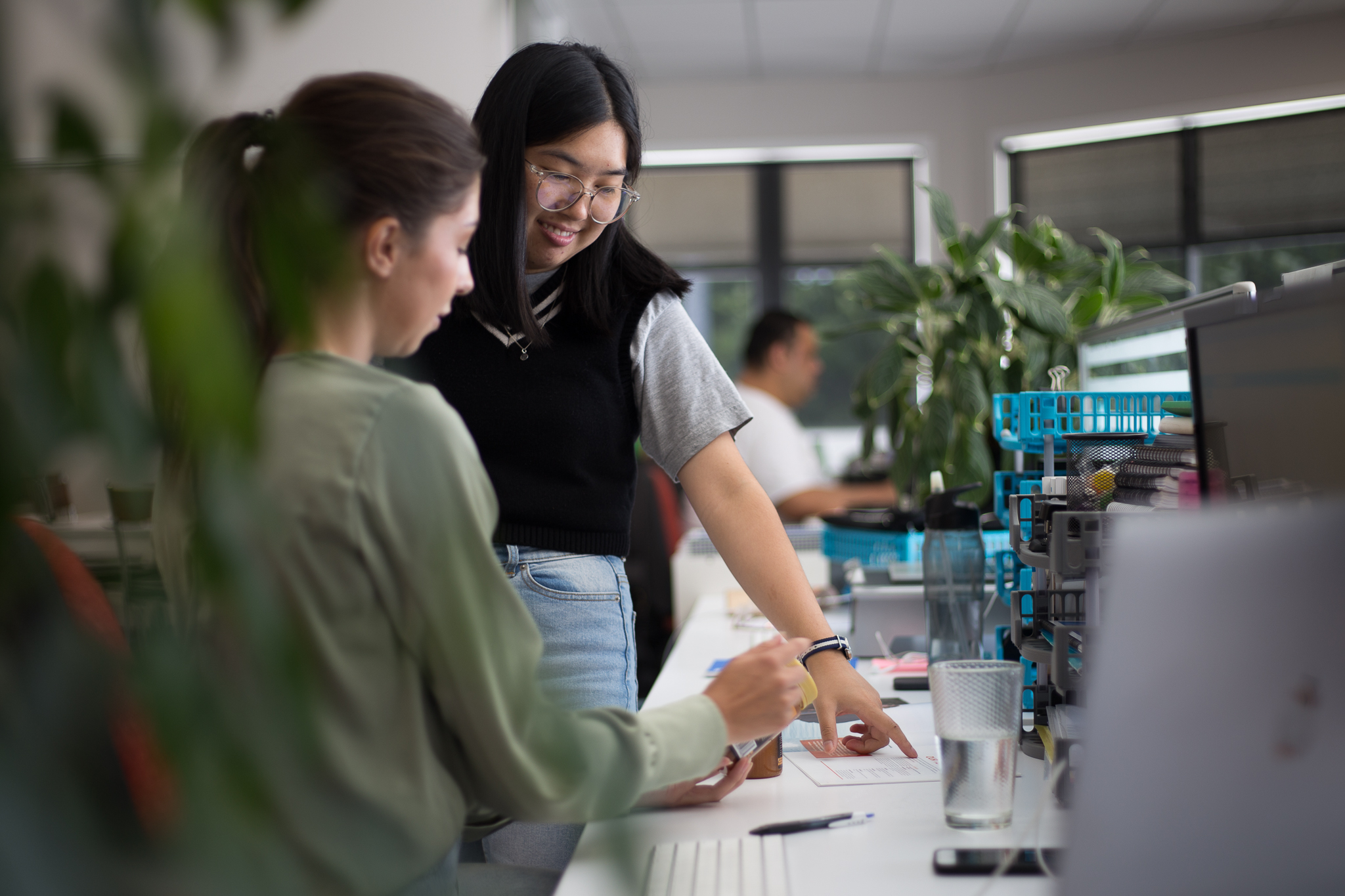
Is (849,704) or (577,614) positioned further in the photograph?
(577,614)

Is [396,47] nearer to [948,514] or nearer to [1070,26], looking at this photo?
[948,514]

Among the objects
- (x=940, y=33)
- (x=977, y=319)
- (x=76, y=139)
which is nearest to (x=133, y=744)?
(x=76, y=139)

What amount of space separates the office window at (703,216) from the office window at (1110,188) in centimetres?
157

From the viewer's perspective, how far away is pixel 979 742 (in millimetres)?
954

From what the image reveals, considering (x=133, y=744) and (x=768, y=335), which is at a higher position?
(x=768, y=335)

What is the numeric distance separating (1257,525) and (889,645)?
1400 millimetres

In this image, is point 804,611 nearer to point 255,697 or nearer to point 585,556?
point 585,556

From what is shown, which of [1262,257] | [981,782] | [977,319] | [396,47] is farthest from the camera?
[1262,257]

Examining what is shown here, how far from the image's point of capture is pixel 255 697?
31cm

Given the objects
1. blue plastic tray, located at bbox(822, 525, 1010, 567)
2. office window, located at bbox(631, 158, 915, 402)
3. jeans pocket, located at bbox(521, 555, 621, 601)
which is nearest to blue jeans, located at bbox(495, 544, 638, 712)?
jeans pocket, located at bbox(521, 555, 621, 601)

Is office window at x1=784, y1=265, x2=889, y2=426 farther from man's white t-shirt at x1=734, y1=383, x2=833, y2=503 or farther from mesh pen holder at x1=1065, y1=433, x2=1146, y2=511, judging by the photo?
mesh pen holder at x1=1065, y1=433, x2=1146, y2=511

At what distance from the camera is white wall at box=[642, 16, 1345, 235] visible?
5586mm

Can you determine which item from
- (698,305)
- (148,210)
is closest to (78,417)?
(148,210)

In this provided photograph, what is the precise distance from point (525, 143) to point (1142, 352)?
0.99 metres
